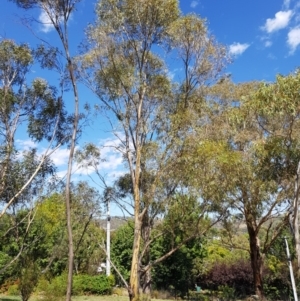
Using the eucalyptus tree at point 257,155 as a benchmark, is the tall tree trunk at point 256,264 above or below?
below

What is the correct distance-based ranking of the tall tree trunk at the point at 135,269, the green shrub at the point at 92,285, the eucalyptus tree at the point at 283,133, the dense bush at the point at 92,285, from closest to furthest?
the eucalyptus tree at the point at 283,133 < the tall tree trunk at the point at 135,269 < the dense bush at the point at 92,285 < the green shrub at the point at 92,285

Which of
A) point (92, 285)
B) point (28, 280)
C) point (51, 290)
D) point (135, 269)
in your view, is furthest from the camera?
point (92, 285)

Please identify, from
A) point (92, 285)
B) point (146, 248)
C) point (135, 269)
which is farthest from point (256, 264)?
point (92, 285)

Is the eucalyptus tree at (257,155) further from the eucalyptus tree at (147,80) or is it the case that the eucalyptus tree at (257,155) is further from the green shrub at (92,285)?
the green shrub at (92,285)

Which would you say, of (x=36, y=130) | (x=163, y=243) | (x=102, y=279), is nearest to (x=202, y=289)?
(x=163, y=243)

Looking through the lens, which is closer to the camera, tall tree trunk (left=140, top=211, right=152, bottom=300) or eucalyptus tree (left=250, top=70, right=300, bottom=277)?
eucalyptus tree (left=250, top=70, right=300, bottom=277)

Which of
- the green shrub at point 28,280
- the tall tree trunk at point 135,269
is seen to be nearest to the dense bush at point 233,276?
the tall tree trunk at point 135,269

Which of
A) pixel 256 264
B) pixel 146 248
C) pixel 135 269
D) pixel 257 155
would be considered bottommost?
pixel 135 269

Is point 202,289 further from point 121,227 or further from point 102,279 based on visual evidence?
point 102,279

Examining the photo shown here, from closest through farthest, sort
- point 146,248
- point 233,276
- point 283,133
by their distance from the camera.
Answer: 1. point 283,133
2. point 146,248
3. point 233,276

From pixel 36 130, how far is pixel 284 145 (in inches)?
342

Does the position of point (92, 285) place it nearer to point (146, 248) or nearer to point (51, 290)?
point (51, 290)

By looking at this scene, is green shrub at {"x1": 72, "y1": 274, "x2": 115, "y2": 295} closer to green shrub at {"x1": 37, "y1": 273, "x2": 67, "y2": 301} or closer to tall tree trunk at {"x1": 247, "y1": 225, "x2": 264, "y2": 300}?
green shrub at {"x1": 37, "y1": 273, "x2": 67, "y2": 301}

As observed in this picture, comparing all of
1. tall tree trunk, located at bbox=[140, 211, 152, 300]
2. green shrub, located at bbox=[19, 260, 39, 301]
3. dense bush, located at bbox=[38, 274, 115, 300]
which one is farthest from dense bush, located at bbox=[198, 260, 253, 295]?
green shrub, located at bbox=[19, 260, 39, 301]
